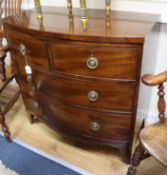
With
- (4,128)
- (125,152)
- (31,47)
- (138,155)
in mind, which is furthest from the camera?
(4,128)

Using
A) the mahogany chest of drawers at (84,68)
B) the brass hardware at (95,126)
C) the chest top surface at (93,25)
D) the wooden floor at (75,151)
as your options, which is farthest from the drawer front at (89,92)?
the wooden floor at (75,151)

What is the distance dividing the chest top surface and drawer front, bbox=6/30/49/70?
0.05 meters

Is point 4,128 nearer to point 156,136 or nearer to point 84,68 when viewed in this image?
point 84,68

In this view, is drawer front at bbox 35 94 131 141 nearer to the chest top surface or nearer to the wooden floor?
→ the wooden floor

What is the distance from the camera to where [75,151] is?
1.59m

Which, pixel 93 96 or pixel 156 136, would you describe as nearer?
pixel 156 136

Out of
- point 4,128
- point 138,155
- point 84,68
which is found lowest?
point 4,128

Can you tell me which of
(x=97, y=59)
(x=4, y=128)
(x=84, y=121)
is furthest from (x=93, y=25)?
(x=4, y=128)

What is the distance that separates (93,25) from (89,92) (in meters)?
0.35

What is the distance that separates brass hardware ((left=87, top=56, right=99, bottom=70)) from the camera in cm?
107

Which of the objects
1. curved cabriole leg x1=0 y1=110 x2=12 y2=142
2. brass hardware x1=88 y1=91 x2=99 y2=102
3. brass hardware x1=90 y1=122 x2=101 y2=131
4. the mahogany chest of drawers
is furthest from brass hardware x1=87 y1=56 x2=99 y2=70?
curved cabriole leg x1=0 y1=110 x2=12 y2=142

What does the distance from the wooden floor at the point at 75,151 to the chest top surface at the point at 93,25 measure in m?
0.86

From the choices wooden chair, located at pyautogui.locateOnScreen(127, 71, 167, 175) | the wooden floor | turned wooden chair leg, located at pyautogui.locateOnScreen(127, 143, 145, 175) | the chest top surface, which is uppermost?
the chest top surface

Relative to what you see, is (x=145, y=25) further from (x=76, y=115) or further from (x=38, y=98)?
(x=38, y=98)
